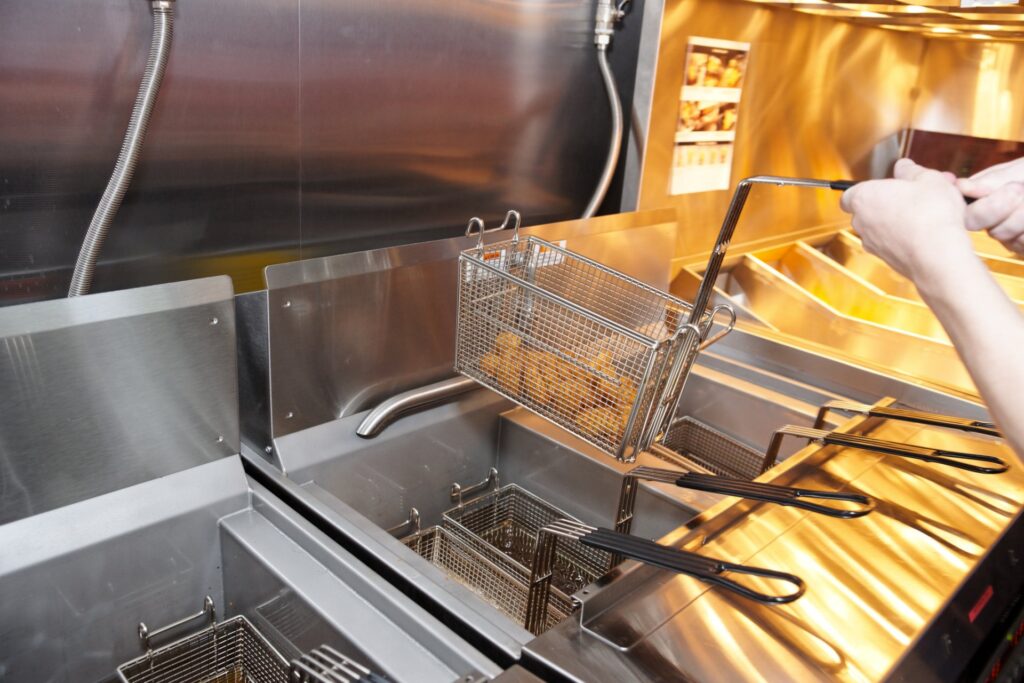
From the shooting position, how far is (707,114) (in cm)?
215

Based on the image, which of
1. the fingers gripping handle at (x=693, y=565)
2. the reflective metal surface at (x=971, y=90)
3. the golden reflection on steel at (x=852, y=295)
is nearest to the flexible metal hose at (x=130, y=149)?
the fingers gripping handle at (x=693, y=565)

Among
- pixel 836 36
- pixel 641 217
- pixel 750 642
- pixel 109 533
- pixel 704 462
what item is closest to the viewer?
pixel 750 642

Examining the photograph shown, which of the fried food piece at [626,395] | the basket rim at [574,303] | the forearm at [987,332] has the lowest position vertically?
the fried food piece at [626,395]

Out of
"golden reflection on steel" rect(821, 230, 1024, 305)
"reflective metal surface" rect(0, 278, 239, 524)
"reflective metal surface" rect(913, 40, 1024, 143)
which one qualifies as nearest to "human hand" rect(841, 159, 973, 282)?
"reflective metal surface" rect(0, 278, 239, 524)

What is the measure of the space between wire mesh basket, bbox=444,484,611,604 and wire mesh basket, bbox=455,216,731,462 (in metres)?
0.31

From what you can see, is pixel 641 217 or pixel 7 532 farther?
pixel 641 217

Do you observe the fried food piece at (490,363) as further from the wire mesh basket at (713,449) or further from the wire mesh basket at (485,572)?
the wire mesh basket at (713,449)

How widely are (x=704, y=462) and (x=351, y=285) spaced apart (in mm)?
883

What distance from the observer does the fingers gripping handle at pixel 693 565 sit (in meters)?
0.86

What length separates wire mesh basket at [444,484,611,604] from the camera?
1.36 meters

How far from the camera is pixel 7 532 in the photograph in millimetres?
942

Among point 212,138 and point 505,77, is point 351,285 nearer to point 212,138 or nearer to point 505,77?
point 212,138

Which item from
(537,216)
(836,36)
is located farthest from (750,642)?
(836,36)

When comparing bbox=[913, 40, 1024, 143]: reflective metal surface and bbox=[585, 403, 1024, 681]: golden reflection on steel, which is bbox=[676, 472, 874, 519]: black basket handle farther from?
bbox=[913, 40, 1024, 143]: reflective metal surface
